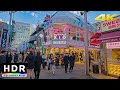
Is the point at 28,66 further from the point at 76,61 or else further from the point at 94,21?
the point at 94,21

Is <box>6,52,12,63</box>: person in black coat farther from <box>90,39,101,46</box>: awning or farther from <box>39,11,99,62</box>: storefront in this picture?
<box>90,39,101,46</box>: awning

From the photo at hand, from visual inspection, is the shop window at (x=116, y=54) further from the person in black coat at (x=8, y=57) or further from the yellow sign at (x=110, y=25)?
the person in black coat at (x=8, y=57)

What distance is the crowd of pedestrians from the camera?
6.38 m

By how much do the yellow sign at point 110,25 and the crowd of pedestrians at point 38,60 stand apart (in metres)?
1.63

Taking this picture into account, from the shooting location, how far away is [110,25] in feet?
22.9

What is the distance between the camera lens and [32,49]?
662 centimetres

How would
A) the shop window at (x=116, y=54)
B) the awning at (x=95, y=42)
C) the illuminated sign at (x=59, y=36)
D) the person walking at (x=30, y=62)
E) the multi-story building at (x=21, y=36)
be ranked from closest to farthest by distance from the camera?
the person walking at (x=30, y=62)
the multi-story building at (x=21, y=36)
the illuminated sign at (x=59, y=36)
the shop window at (x=116, y=54)
the awning at (x=95, y=42)

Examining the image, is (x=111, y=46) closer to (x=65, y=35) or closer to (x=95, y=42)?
(x=95, y=42)

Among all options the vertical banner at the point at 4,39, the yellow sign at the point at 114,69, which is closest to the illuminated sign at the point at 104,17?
the yellow sign at the point at 114,69

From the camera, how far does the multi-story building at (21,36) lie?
21.2ft

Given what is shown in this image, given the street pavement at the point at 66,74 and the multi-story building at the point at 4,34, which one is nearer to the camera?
the street pavement at the point at 66,74

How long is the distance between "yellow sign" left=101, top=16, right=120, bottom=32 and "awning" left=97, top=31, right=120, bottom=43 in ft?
0.66

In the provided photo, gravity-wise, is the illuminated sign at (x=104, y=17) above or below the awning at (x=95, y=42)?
above
